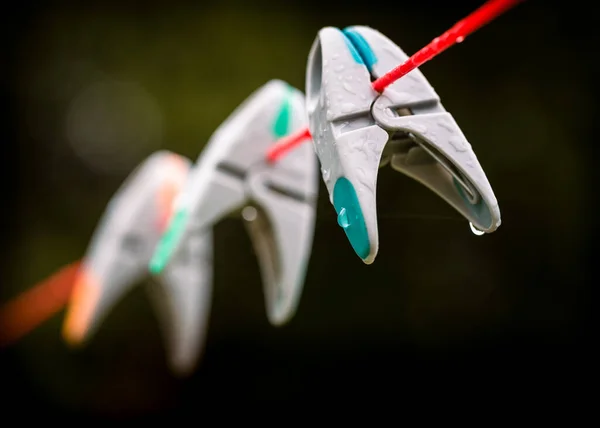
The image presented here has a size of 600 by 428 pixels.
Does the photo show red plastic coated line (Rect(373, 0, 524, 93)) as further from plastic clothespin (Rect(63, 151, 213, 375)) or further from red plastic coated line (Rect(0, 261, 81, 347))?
red plastic coated line (Rect(0, 261, 81, 347))

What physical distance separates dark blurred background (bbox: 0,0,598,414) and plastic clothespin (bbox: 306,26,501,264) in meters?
0.12

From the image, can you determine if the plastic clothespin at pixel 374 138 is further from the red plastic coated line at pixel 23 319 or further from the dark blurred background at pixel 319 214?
the red plastic coated line at pixel 23 319

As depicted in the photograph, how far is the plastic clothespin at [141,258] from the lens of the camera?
967 millimetres

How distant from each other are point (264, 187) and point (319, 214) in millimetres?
83

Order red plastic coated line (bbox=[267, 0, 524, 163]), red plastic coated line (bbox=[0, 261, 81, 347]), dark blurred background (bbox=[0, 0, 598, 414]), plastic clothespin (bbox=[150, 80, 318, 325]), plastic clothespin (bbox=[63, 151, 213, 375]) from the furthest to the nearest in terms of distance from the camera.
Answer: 1. red plastic coated line (bbox=[0, 261, 81, 347])
2. dark blurred background (bbox=[0, 0, 598, 414])
3. plastic clothespin (bbox=[63, 151, 213, 375])
4. plastic clothespin (bbox=[150, 80, 318, 325])
5. red plastic coated line (bbox=[267, 0, 524, 163])

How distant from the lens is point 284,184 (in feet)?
2.57

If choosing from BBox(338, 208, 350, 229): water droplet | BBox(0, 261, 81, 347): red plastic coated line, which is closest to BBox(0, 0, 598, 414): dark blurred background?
BBox(0, 261, 81, 347): red plastic coated line

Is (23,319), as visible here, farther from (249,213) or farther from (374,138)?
(374,138)

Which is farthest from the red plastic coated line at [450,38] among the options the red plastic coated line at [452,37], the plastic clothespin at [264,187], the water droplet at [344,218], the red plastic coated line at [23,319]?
the red plastic coated line at [23,319]

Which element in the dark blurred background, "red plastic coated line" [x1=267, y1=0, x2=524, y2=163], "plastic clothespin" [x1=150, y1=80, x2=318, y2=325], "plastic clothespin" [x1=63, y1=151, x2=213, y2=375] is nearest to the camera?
"red plastic coated line" [x1=267, y1=0, x2=524, y2=163]

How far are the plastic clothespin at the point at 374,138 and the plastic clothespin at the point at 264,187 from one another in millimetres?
229

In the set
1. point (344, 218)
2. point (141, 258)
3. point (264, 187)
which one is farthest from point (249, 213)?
point (344, 218)

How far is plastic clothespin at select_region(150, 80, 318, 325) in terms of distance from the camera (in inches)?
30.0

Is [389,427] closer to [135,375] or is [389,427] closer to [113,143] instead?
[135,375]
